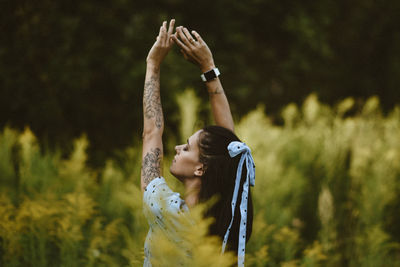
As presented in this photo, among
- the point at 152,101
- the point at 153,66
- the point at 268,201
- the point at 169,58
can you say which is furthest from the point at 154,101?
the point at 169,58

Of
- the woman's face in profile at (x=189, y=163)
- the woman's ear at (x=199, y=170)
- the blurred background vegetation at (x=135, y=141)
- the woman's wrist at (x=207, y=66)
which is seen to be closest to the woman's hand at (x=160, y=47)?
the woman's wrist at (x=207, y=66)

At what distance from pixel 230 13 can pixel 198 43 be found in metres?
3.34

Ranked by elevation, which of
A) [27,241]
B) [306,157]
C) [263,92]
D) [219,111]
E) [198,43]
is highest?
[263,92]

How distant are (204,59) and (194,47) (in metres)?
0.09

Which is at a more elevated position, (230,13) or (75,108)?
(230,13)

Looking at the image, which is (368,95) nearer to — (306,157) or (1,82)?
(306,157)

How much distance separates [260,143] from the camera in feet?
12.2

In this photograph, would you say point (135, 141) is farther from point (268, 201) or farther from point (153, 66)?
point (153, 66)

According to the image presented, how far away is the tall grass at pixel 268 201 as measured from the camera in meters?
2.29

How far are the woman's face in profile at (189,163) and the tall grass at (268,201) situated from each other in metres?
0.27

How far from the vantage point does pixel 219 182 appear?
5.38 ft

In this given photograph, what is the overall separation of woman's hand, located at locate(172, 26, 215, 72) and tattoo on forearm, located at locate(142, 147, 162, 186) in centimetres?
54

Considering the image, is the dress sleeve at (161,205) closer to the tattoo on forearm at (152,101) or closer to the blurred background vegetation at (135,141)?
the blurred background vegetation at (135,141)

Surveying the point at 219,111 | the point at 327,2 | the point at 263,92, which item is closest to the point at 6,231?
the point at 219,111
